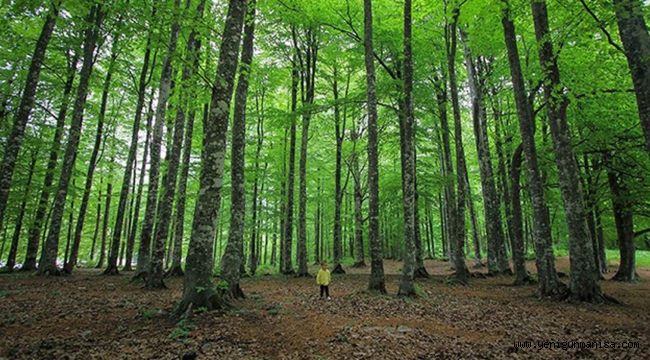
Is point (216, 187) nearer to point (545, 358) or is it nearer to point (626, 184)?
point (545, 358)

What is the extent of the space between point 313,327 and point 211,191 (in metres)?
3.54

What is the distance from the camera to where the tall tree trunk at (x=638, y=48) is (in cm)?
509

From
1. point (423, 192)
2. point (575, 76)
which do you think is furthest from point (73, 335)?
point (423, 192)

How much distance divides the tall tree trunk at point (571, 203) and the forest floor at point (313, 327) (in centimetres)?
63

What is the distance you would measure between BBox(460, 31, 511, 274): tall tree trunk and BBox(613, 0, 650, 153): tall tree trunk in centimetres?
1262

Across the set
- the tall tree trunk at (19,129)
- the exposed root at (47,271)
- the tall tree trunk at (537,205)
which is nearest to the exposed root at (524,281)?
the tall tree trunk at (537,205)

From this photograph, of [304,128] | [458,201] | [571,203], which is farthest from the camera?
[304,128]

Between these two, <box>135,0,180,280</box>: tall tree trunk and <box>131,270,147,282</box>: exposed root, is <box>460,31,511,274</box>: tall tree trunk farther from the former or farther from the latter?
<box>131,270,147,282</box>: exposed root

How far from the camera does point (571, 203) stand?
1023 cm

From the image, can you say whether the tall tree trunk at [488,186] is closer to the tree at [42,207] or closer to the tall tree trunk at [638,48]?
the tall tree trunk at [638,48]

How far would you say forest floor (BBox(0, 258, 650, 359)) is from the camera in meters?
5.45

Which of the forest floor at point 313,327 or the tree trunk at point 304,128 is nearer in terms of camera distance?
the forest floor at point 313,327

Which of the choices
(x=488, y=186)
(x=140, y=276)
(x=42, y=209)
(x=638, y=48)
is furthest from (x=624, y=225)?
(x=42, y=209)

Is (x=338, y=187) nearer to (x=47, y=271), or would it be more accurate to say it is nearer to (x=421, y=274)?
(x=421, y=274)
